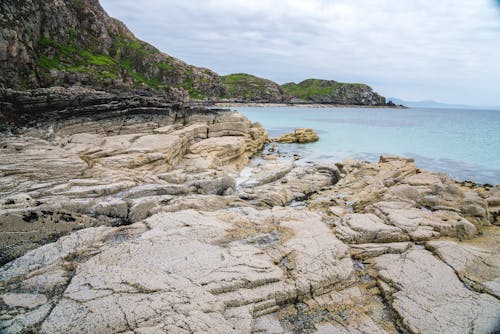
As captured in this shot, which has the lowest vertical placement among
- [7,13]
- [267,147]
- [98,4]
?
[267,147]

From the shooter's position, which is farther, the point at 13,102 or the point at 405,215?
the point at 13,102

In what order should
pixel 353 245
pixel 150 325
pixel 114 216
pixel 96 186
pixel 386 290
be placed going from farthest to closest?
pixel 96 186
pixel 114 216
pixel 353 245
pixel 386 290
pixel 150 325

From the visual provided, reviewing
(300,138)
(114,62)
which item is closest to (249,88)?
(114,62)

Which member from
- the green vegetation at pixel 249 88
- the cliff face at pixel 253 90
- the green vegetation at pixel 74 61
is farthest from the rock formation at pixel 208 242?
the cliff face at pixel 253 90

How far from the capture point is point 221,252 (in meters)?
9.80

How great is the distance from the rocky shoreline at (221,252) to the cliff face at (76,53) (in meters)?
37.5

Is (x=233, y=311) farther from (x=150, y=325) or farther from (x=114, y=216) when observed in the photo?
(x=114, y=216)

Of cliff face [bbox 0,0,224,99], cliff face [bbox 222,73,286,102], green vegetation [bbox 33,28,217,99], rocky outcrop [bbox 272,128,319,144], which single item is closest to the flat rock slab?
rocky outcrop [bbox 272,128,319,144]

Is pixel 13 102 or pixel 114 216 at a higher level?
pixel 13 102

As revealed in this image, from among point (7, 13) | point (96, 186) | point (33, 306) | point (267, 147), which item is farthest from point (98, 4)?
point (33, 306)

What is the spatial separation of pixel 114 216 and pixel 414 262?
12.7 meters

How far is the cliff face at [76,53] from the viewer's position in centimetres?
5181

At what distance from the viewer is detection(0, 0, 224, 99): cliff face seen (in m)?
51.8

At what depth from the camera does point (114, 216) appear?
44.0 ft
